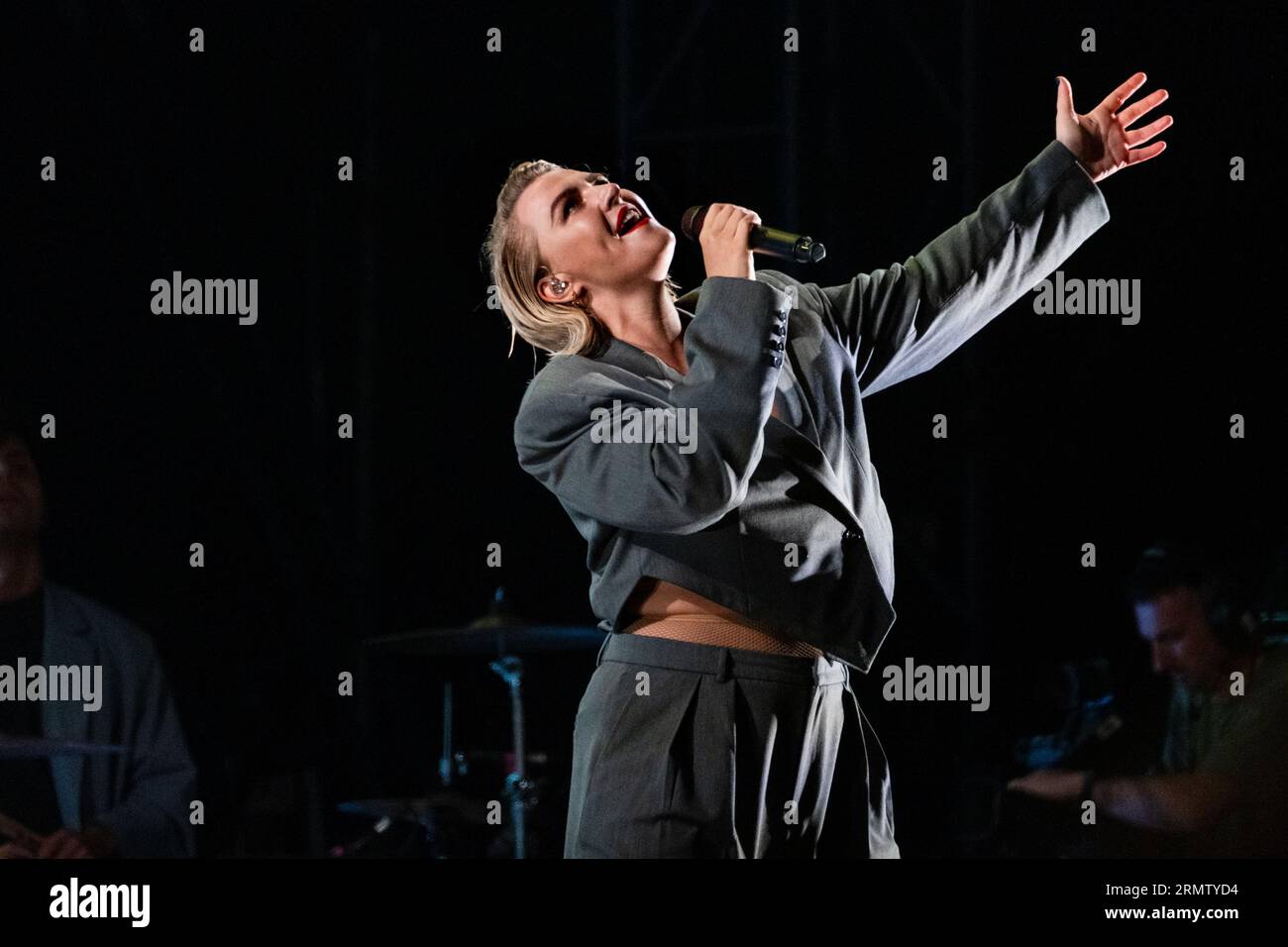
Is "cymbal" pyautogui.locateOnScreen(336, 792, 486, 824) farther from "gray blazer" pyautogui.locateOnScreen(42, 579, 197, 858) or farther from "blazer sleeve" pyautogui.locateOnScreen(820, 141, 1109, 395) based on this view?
"blazer sleeve" pyautogui.locateOnScreen(820, 141, 1109, 395)

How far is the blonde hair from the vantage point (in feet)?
6.14

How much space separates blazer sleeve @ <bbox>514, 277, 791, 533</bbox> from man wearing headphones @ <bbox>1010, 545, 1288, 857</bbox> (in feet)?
5.30

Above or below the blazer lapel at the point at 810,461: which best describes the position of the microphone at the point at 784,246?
above

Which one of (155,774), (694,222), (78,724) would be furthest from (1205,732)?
(78,724)

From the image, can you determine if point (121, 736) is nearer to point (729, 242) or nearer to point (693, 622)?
point (693, 622)

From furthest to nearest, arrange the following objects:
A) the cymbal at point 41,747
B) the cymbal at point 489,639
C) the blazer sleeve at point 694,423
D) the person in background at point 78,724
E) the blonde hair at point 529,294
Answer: the cymbal at point 489,639
the person in background at point 78,724
the cymbal at point 41,747
the blonde hair at point 529,294
the blazer sleeve at point 694,423

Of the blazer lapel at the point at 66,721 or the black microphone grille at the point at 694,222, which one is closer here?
the black microphone grille at the point at 694,222

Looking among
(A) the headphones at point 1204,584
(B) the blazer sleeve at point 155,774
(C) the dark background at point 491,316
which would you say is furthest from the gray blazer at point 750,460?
(B) the blazer sleeve at point 155,774

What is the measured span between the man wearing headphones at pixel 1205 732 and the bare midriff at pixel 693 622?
147 centimetres

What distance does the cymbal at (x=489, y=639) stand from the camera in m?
2.94

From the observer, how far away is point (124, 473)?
2984mm

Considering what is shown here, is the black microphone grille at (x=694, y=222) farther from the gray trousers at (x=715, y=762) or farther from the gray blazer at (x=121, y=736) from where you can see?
the gray blazer at (x=121, y=736)

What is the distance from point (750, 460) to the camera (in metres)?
1.61
